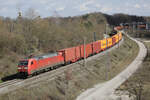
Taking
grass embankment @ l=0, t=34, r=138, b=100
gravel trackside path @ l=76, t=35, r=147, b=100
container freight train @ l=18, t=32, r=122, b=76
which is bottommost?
gravel trackside path @ l=76, t=35, r=147, b=100

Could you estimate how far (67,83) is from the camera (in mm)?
31562

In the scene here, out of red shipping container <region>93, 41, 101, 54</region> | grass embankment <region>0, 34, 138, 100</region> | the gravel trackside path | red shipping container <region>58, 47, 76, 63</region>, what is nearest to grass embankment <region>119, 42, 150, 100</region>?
the gravel trackside path

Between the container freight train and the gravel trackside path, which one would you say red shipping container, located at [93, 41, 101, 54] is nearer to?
the container freight train

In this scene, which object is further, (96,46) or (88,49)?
(96,46)

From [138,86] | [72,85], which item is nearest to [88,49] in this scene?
[138,86]

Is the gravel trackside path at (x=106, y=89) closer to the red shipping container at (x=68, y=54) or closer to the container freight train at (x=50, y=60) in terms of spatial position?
the container freight train at (x=50, y=60)

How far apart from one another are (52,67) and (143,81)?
19752 mm

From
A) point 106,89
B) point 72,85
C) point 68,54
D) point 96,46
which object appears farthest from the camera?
point 96,46

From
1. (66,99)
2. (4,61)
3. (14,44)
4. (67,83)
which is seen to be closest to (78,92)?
(67,83)

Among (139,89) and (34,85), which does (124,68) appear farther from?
(34,85)

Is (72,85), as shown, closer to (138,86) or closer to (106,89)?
(106,89)

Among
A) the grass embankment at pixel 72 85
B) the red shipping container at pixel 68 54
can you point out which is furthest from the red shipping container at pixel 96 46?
the red shipping container at pixel 68 54

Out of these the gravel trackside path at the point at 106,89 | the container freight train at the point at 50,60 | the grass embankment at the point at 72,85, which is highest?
the container freight train at the point at 50,60

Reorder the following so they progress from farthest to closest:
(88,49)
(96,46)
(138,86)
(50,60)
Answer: (96,46) → (88,49) → (138,86) → (50,60)
